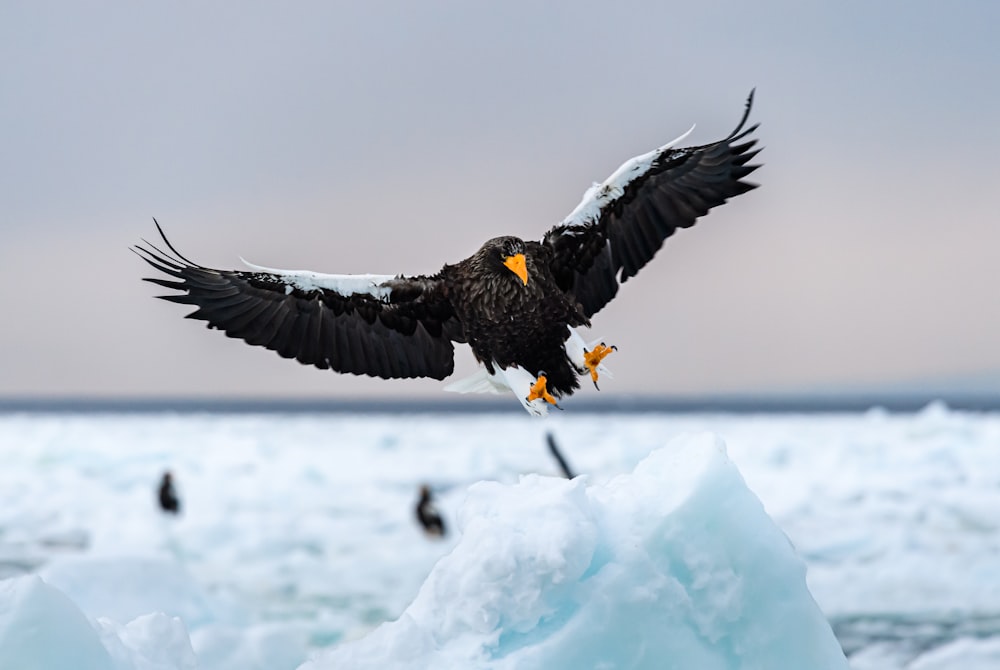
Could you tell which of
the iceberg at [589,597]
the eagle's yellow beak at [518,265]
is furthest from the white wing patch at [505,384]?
the iceberg at [589,597]

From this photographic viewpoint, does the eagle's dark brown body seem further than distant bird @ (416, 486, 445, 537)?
No

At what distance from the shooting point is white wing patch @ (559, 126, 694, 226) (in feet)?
15.8

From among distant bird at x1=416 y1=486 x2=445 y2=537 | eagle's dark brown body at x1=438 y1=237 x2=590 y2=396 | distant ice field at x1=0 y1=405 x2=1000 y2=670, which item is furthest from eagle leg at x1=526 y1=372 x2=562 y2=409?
distant bird at x1=416 y1=486 x2=445 y2=537

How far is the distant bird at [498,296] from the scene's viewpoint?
15.1ft

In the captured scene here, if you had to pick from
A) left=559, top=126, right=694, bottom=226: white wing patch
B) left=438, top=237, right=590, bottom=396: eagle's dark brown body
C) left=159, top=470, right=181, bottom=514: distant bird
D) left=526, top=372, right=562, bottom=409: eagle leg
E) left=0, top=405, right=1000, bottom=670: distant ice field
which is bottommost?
left=0, top=405, right=1000, bottom=670: distant ice field

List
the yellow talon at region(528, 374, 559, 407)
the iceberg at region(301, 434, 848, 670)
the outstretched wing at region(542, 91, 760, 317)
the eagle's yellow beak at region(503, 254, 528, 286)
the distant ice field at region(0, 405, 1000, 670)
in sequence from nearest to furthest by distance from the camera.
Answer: the iceberg at region(301, 434, 848, 670) → the eagle's yellow beak at region(503, 254, 528, 286) → the yellow talon at region(528, 374, 559, 407) → the outstretched wing at region(542, 91, 760, 317) → the distant ice field at region(0, 405, 1000, 670)

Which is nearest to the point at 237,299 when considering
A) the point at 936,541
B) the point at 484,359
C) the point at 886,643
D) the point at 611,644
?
the point at 484,359

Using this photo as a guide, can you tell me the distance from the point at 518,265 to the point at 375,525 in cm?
1371

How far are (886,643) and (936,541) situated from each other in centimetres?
452

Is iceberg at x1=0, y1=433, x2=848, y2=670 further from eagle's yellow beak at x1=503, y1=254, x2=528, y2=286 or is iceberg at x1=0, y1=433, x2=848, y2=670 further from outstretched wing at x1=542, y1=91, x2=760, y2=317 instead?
outstretched wing at x1=542, y1=91, x2=760, y2=317

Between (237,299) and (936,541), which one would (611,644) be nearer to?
(237,299)

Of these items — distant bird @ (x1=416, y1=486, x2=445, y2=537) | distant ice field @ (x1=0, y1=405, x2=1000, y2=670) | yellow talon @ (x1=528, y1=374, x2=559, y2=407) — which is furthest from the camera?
distant bird @ (x1=416, y1=486, x2=445, y2=537)

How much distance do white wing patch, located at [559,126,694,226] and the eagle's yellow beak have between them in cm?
54

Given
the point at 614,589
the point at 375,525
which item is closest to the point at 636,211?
the point at 614,589
